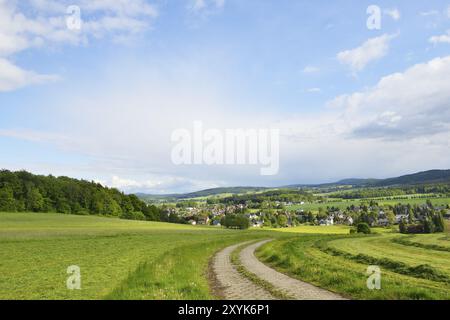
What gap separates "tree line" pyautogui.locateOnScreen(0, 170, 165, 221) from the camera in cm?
12638

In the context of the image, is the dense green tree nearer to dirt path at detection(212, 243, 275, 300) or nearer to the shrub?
the shrub

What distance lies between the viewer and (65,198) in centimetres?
13912

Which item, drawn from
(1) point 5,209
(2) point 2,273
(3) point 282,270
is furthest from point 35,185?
(3) point 282,270

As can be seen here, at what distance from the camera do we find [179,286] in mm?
18031

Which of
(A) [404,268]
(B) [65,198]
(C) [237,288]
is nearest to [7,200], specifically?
(B) [65,198]

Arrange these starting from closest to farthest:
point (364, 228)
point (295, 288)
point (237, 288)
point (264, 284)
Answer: point (295, 288) → point (237, 288) → point (264, 284) → point (364, 228)

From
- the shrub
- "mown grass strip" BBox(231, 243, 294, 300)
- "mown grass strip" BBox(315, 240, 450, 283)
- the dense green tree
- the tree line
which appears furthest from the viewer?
the tree line

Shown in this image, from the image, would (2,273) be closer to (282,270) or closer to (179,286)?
(179,286)

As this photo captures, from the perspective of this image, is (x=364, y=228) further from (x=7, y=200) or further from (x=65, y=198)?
(x=7, y=200)

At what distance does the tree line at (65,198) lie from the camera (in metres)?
126

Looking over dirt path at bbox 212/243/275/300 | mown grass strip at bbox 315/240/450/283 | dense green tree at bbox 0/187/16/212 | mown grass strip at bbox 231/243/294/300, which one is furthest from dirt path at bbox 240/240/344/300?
dense green tree at bbox 0/187/16/212

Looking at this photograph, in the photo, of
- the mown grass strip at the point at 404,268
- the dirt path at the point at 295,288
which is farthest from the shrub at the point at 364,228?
the dirt path at the point at 295,288

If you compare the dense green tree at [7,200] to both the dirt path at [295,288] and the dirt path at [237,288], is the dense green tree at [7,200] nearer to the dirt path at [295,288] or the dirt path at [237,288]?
the dirt path at [237,288]

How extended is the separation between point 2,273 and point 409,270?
28123mm
